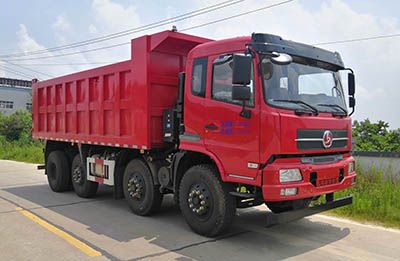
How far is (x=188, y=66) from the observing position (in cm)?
614

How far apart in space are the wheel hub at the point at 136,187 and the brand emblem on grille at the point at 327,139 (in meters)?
3.19

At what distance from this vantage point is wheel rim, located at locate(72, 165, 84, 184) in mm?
8844

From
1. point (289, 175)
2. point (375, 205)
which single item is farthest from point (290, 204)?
point (375, 205)

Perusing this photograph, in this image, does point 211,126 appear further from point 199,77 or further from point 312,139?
point 312,139

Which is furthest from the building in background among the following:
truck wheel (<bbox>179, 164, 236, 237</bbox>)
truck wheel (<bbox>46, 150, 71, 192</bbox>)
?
truck wheel (<bbox>179, 164, 236, 237</bbox>)

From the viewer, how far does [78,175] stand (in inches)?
352

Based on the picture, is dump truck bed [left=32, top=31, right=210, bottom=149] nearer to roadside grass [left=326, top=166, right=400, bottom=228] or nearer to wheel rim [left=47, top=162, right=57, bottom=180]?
wheel rim [left=47, top=162, right=57, bottom=180]

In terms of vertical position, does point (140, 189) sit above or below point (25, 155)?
above

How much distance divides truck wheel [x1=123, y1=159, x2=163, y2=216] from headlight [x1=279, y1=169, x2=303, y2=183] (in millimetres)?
2578

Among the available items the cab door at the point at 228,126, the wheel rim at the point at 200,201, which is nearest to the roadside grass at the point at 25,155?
the wheel rim at the point at 200,201

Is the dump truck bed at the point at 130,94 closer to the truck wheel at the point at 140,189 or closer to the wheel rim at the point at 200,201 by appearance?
the truck wheel at the point at 140,189

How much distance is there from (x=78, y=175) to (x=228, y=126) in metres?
4.82

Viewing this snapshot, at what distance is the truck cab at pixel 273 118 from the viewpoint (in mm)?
4938

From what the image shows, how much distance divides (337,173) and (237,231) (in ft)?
5.57
